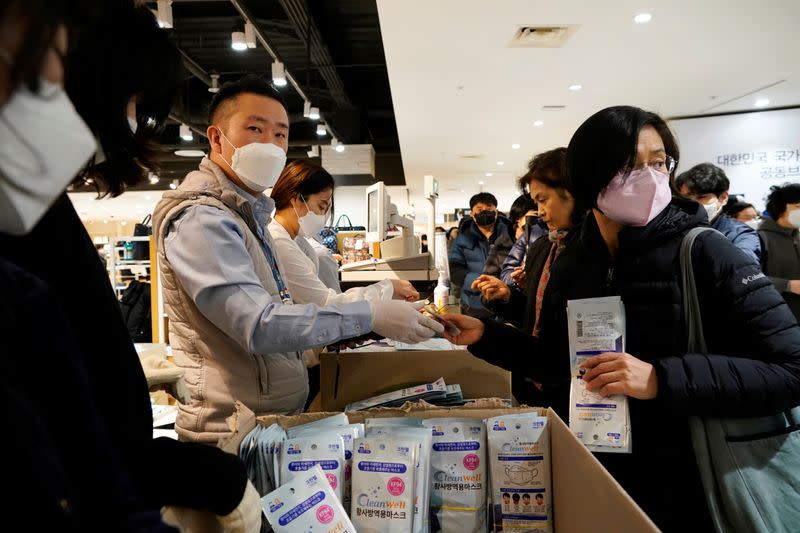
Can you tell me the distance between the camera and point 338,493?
107 cm

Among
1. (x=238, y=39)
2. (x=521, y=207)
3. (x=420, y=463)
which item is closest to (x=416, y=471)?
(x=420, y=463)

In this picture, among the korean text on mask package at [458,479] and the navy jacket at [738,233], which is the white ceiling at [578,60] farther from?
the korean text on mask package at [458,479]

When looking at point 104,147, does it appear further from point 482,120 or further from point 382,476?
point 482,120

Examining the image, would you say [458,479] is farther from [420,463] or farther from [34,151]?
[34,151]

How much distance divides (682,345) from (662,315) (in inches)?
3.2

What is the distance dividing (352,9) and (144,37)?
7484 millimetres

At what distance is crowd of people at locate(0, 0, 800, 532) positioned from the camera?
1.34 feet

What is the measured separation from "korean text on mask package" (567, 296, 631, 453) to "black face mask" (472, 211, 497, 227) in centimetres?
341

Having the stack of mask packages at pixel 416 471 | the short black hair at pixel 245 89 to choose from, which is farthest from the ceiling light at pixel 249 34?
the stack of mask packages at pixel 416 471

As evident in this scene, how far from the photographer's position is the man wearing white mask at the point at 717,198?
3.03 meters

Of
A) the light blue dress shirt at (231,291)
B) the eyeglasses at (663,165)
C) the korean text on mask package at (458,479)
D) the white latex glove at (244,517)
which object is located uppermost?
the eyeglasses at (663,165)

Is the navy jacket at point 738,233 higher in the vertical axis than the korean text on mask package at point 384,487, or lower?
higher

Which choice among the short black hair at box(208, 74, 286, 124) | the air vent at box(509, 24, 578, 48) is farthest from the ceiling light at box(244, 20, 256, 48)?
the short black hair at box(208, 74, 286, 124)

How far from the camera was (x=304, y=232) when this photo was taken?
2.72m
